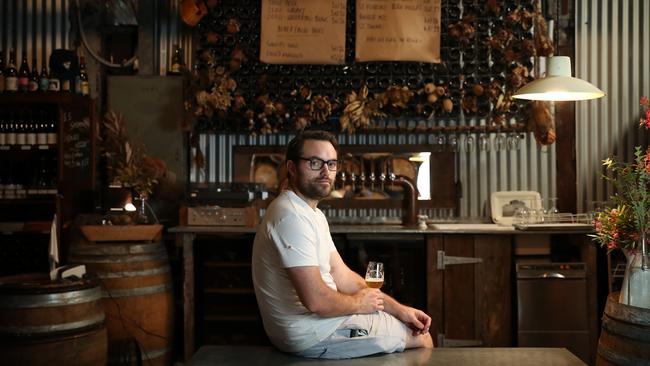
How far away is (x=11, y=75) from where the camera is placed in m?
5.98

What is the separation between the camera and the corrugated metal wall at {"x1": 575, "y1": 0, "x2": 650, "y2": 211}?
5.66 m

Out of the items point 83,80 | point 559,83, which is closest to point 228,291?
point 83,80

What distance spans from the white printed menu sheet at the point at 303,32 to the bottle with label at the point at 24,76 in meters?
2.02

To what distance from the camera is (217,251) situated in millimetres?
5180

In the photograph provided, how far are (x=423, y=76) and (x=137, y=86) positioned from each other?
248cm

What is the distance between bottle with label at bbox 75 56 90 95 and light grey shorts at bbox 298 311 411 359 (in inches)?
149

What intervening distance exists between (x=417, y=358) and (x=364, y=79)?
324cm

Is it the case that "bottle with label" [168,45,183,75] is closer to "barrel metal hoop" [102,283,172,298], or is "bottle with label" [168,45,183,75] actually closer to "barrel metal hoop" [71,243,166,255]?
"barrel metal hoop" [71,243,166,255]

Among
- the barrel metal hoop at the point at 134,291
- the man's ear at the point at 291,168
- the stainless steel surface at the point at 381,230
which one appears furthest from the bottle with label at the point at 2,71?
the man's ear at the point at 291,168

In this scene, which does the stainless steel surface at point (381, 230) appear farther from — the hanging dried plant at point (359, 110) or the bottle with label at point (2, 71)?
the bottle with label at point (2, 71)

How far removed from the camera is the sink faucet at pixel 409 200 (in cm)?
546

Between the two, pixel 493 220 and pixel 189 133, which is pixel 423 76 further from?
pixel 189 133

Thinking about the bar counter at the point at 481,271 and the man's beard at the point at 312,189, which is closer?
the man's beard at the point at 312,189

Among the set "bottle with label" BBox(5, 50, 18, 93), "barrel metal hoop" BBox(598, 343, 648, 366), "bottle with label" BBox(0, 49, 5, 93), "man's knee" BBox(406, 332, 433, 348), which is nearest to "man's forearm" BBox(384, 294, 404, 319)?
"man's knee" BBox(406, 332, 433, 348)
